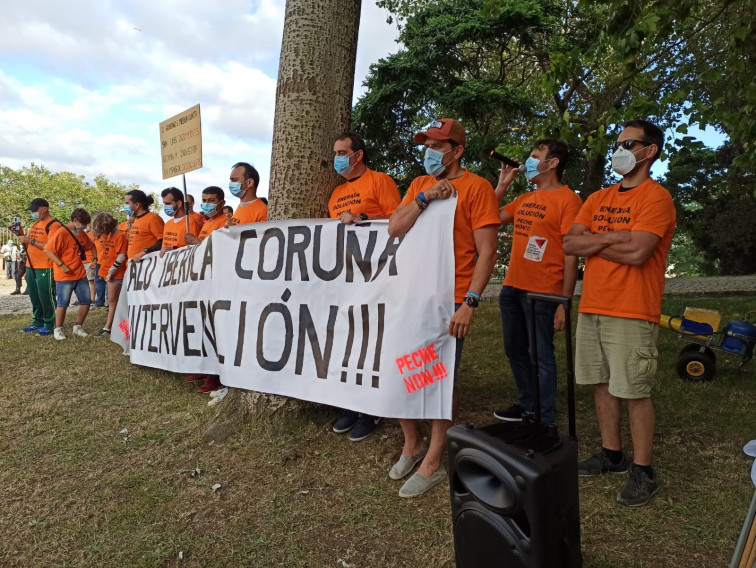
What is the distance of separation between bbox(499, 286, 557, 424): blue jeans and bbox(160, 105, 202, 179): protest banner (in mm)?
3304

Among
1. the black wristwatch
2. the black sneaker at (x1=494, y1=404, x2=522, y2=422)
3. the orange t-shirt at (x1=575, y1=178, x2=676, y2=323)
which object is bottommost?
the black sneaker at (x1=494, y1=404, x2=522, y2=422)

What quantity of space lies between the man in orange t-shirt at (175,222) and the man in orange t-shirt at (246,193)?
1415 mm

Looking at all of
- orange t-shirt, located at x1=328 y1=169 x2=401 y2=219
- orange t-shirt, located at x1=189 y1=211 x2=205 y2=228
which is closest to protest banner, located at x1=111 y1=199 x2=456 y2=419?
orange t-shirt, located at x1=328 y1=169 x2=401 y2=219

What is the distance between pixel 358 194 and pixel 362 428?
63.4 inches

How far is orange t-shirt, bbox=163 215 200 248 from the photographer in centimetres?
615

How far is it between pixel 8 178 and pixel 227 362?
52.6m

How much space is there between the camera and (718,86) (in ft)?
36.0

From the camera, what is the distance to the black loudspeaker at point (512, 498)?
5.76 ft

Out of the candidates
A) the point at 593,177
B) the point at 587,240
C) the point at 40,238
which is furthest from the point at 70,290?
the point at 593,177

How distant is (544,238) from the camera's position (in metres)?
3.61

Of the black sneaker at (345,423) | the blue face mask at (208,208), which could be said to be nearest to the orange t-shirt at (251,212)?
the blue face mask at (208,208)

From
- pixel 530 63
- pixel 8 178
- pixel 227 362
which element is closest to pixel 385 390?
pixel 227 362

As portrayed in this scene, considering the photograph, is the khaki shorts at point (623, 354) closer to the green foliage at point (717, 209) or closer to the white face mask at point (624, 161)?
the white face mask at point (624, 161)

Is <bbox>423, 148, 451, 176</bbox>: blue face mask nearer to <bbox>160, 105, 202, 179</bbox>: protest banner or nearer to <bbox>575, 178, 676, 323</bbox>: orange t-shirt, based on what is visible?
<bbox>575, 178, 676, 323</bbox>: orange t-shirt
